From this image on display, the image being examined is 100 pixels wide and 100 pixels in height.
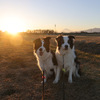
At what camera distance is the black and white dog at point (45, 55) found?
5000 millimetres

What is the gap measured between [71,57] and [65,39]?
1.00m

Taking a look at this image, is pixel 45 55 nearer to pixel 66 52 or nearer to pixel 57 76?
pixel 66 52

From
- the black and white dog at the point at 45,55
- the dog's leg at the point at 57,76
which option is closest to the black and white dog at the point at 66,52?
the dog's leg at the point at 57,76

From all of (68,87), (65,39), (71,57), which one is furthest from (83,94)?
(65,39)

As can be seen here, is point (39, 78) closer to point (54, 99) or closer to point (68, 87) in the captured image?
point (68, 87)

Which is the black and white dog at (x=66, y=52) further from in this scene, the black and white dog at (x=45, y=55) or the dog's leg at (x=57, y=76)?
the black and white dog at (x=45, y=55)

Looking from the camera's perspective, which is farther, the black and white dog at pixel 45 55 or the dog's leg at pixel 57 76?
the dog's leg at pixel 57 76

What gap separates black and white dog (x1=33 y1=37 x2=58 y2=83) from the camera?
197 inches

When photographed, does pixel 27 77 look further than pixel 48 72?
Yes

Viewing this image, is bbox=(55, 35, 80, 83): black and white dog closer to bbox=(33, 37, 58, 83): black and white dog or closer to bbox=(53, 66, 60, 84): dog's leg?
bbox=(53, 66, 60, 84): dog's leg

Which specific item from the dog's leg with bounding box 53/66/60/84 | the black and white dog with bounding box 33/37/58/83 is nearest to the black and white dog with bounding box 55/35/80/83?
the dog's leg with bounding box 53/66/60/84

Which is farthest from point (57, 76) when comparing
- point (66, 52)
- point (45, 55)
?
point (66, 52)

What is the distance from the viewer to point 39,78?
6320 millimetres

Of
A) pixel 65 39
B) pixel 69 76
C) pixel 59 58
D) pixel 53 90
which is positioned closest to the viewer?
pixel 65 39
